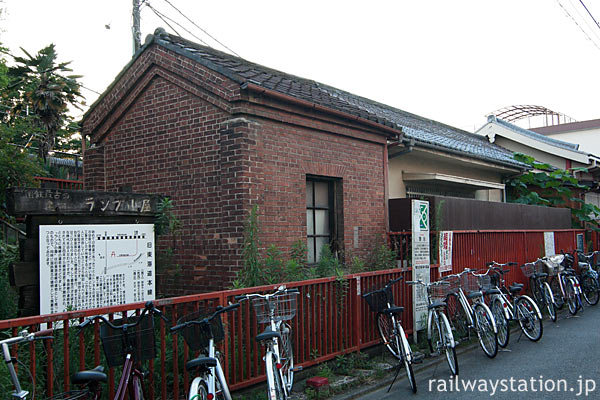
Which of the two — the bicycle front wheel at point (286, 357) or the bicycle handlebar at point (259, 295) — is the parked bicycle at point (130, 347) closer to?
the bicycle handlebar at point (259, 295)

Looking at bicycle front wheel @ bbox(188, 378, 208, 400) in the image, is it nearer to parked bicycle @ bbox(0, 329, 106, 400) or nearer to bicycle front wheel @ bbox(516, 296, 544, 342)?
parked bicycle @ bbox(0, 329, 106, 400)

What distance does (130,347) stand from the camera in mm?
4074

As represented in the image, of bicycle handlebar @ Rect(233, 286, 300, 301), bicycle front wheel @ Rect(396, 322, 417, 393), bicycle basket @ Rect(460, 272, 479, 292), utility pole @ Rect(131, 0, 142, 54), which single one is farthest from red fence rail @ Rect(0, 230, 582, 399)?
utility pole @ Rect(131, 0, 142, 54)

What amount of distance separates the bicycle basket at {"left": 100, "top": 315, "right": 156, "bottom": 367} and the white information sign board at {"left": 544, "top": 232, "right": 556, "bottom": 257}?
41.0 feet

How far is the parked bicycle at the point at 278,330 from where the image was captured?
5.13 metres

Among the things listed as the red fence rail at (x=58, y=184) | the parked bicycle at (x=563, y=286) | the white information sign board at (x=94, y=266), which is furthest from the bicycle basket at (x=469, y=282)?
the red fence rail at (x=58, y=184)

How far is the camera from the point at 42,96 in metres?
21.4

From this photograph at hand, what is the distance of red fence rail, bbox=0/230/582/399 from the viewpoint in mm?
4309

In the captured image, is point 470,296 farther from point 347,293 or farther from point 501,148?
point 501,148

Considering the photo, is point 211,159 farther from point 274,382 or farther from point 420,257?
point 274,382

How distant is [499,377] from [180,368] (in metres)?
3.94

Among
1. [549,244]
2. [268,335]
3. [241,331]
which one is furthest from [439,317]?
[549,244]

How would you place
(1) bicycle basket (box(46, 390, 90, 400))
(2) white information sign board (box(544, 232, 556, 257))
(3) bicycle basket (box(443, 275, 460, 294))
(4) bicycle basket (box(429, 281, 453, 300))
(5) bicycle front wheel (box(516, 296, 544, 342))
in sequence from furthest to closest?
(2) white information sign board (box(544, 232, 556, 257)), (5) bicycle front wheel (box(516, 296, 544, 342)), (3) bicycle basket (box(443, 275, 460, 294)), (4) bicycle basket (box(429, 281, 453, 300)), (1) bicycle basket (box(46, 390, 90, 400))

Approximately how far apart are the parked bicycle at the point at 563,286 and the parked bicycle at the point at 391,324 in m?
5.80
